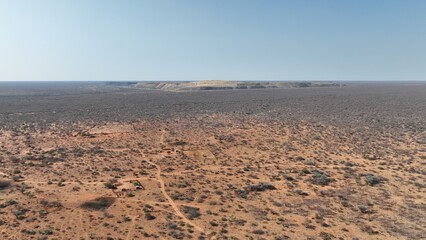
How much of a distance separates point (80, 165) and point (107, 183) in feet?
16.7

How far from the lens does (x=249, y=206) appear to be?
1670cm

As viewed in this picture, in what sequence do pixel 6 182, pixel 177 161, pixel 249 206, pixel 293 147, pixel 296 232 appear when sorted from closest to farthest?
pixel 296 232, pixel 249 206, pixel 6 182, pixel 177 161, pixel 293 147

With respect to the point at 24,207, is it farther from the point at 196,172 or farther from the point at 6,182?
the point at 196,172

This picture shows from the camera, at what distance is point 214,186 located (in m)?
19.6

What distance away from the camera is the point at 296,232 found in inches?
550

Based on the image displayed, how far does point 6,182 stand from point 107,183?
19.6 feet

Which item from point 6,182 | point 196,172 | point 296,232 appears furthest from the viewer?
point 196,172

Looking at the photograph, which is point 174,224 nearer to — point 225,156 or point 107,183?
point 107,183

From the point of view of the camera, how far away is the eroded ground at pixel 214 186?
1427 cm

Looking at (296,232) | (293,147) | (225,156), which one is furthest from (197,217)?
(293,147)

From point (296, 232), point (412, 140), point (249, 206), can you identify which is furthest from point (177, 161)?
point (412, 140)

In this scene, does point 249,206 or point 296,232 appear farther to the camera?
point 249,206

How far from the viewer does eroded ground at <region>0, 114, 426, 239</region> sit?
562 inches

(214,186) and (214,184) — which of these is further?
(214,184)
